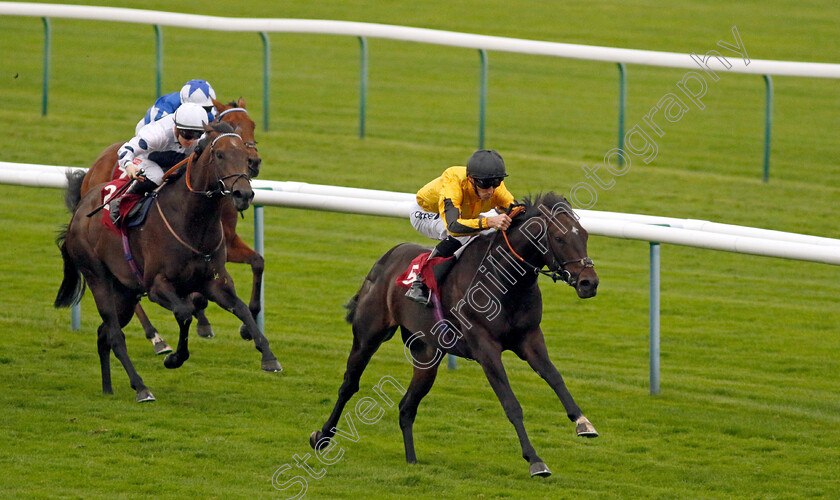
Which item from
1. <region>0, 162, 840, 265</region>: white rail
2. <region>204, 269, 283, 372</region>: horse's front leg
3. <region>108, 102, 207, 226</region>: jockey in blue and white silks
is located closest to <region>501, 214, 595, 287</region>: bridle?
<region>0, 162, 840, 265</region>: white rail

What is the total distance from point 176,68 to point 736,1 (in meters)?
10.9

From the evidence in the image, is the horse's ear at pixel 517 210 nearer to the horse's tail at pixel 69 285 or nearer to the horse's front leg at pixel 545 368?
the horse's front leg at pixel 545 368

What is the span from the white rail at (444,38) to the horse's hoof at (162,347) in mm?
6281

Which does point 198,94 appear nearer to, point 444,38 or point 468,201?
point 468,201

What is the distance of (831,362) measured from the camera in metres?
8.84

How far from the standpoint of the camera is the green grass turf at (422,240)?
6.66m

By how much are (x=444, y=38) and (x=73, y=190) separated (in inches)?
247

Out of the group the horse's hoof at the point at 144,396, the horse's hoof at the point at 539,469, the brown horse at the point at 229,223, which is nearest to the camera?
the horse's hoof at the point at 539,469

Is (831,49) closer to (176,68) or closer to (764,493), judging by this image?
(176,68)

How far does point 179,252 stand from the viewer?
293 inches

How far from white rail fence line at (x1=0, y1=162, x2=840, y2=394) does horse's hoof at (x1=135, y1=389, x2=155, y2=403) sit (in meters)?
1.62

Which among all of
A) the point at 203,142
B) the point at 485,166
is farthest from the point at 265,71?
the point at 485,166

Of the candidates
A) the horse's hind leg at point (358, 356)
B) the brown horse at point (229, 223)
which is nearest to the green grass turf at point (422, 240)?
the brown horse at point (229, 223)

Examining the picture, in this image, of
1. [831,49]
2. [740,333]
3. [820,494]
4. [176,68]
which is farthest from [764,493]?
[831,49]
